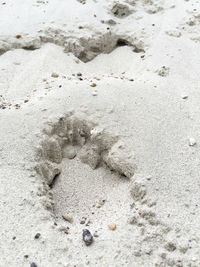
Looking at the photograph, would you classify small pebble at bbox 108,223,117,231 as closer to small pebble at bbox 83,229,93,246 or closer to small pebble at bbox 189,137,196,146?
small pebble at bbox 83,229,93,246

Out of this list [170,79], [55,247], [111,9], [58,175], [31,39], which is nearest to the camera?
[55,247]

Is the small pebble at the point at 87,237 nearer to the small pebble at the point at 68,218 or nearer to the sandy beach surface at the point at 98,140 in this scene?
the sandy beach surface at the point at 98,140

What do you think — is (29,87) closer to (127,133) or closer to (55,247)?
(127,133)

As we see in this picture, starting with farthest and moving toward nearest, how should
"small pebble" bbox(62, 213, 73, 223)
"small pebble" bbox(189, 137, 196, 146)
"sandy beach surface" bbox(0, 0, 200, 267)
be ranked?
1. "small pebble" bbox(189, 137, 196, 146)
2. "small pebble" bbox(62, 213, 73, 223)
3. "sandy beach surface" bbox(0, 0, 200, 267)

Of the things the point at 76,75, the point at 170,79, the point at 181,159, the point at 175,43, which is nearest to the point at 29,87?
the point at 76,75

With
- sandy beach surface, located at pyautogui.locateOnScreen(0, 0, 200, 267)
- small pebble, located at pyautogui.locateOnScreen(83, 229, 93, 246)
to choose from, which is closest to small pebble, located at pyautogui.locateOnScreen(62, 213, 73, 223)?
sandy beach surface, located at pyautogui.locateOnScreen(0, 0, 200, 267)

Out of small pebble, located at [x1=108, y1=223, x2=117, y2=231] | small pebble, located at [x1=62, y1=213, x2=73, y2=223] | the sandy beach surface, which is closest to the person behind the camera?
the sandy beach surface

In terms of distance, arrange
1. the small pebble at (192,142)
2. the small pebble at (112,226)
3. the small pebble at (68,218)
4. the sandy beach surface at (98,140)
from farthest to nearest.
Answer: the small pebble at (192,142)
the small pebble at (68,218)
the small pebble at (112,226)
the sandy beach surface at (98,140)

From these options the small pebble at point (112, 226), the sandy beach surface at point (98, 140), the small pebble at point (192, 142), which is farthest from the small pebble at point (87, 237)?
the small pebble at point (192, 142)

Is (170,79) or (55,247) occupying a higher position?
(170,79)
